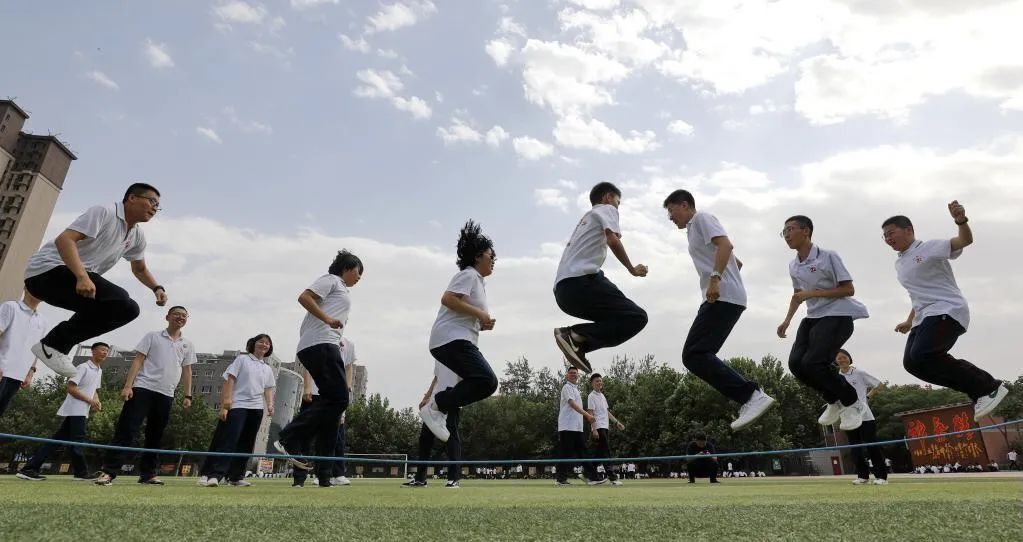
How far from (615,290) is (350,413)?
72.2 metres

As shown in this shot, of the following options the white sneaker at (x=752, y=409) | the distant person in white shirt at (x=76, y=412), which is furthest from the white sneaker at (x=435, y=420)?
the distant person in white shirt at (x=76, y=412)

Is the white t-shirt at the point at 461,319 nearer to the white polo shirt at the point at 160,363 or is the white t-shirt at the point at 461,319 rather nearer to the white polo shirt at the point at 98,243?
the white polo shirt at the point at 98,243

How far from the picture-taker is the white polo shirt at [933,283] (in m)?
5.73

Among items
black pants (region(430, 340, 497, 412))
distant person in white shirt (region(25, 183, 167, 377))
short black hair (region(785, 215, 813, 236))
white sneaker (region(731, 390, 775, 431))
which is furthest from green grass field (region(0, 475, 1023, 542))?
short black hair (region(785, 215, 813, 236))

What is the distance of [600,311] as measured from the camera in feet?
17.6

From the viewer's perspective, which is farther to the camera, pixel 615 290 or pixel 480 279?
pixel 480 279

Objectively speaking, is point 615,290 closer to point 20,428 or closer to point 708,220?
point 708,220

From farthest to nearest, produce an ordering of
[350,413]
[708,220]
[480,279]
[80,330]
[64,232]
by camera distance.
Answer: [350,413]
[480,279]
[708,220]
[80,330]
[64,232]

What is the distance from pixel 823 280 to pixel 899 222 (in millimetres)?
1121

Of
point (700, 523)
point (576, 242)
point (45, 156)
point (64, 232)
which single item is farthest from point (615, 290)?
point (45, 156)

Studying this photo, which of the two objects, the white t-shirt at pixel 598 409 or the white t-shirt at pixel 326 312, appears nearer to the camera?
the white t-shirt at pixel 326 312

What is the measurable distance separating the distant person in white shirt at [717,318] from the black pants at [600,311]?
54cm

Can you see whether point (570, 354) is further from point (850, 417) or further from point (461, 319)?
point (850, 417)

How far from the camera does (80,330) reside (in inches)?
202
